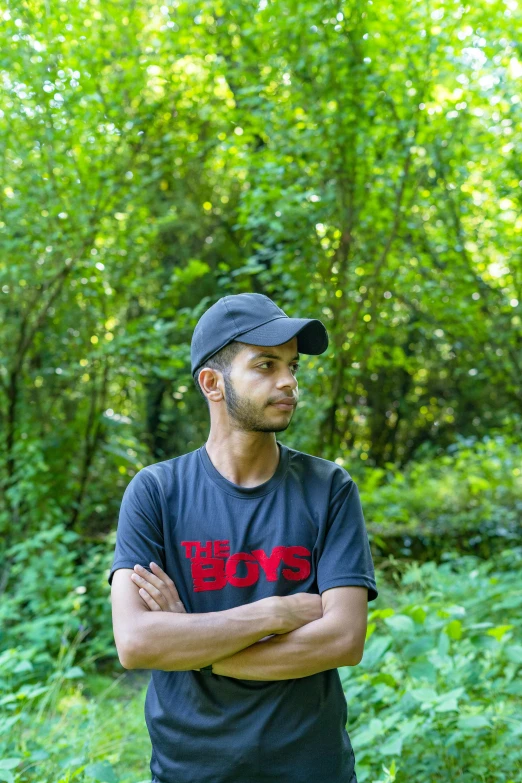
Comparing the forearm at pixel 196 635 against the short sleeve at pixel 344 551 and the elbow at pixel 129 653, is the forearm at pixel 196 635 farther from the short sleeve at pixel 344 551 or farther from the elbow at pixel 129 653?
the short sleeve at pixel 344 551

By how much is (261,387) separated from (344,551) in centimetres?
45

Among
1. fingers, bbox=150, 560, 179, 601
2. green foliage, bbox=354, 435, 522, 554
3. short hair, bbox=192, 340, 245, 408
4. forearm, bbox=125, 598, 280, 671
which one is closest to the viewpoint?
forearm, bbox=125, 598, 280, 671

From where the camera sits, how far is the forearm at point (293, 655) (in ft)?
6.06

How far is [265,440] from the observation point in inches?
83.0

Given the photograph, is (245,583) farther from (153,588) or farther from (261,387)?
(261,387)

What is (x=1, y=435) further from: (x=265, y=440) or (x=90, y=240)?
(x=265, y=440)

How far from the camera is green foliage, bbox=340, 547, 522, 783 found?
2.83 m

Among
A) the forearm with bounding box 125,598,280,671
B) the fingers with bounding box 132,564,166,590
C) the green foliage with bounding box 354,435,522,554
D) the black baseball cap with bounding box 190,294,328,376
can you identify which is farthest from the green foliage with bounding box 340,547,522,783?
the green foliage with bounding box 354,435,522,554

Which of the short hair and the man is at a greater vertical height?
the short hair

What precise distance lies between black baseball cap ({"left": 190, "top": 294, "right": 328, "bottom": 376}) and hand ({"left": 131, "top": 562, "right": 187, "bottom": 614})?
56cm

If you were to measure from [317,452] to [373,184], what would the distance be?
6.32 ft

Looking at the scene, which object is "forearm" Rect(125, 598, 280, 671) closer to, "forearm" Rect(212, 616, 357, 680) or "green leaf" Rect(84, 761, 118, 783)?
"forearm" Rect(212, 616, 357, 680)

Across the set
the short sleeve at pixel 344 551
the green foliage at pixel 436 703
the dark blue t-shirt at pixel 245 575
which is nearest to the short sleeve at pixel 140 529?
the dark blue t-shirt at pixel 245 575

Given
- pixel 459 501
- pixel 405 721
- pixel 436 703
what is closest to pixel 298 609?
pixel 436 703
